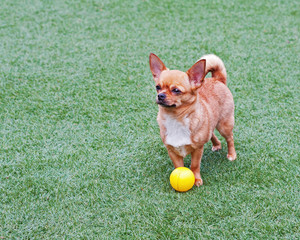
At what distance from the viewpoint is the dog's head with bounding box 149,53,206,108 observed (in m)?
2.65

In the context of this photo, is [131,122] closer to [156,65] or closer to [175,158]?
[175,158]

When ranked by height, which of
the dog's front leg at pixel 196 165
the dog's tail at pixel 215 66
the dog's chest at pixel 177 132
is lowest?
the dog's front leg at pixel 196 165

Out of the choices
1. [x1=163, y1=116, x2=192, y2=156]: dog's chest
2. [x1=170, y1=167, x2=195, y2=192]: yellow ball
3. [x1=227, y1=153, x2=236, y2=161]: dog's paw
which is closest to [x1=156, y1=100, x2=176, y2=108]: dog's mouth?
[x1=163, y1=116, x2=192, y2=156]: dog's chest

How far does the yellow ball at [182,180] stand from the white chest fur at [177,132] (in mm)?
208

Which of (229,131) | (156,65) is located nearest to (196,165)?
(229,131)

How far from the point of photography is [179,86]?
2.68 meters

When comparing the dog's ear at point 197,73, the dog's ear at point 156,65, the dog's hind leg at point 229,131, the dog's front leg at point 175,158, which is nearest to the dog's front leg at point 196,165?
the dog's front leg at point 175,158

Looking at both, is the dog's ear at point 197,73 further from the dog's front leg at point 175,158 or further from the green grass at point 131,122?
the green grass at point 131,122

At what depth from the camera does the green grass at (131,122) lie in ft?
8.96

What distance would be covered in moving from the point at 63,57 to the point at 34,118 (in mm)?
1579

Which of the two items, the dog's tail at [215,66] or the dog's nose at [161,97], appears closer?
the dog's nose at [161,97]

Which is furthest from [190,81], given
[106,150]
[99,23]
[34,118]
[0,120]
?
[99,23]

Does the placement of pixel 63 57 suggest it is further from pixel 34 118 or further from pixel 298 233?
pixel 298 233

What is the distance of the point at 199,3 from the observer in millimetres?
6898
